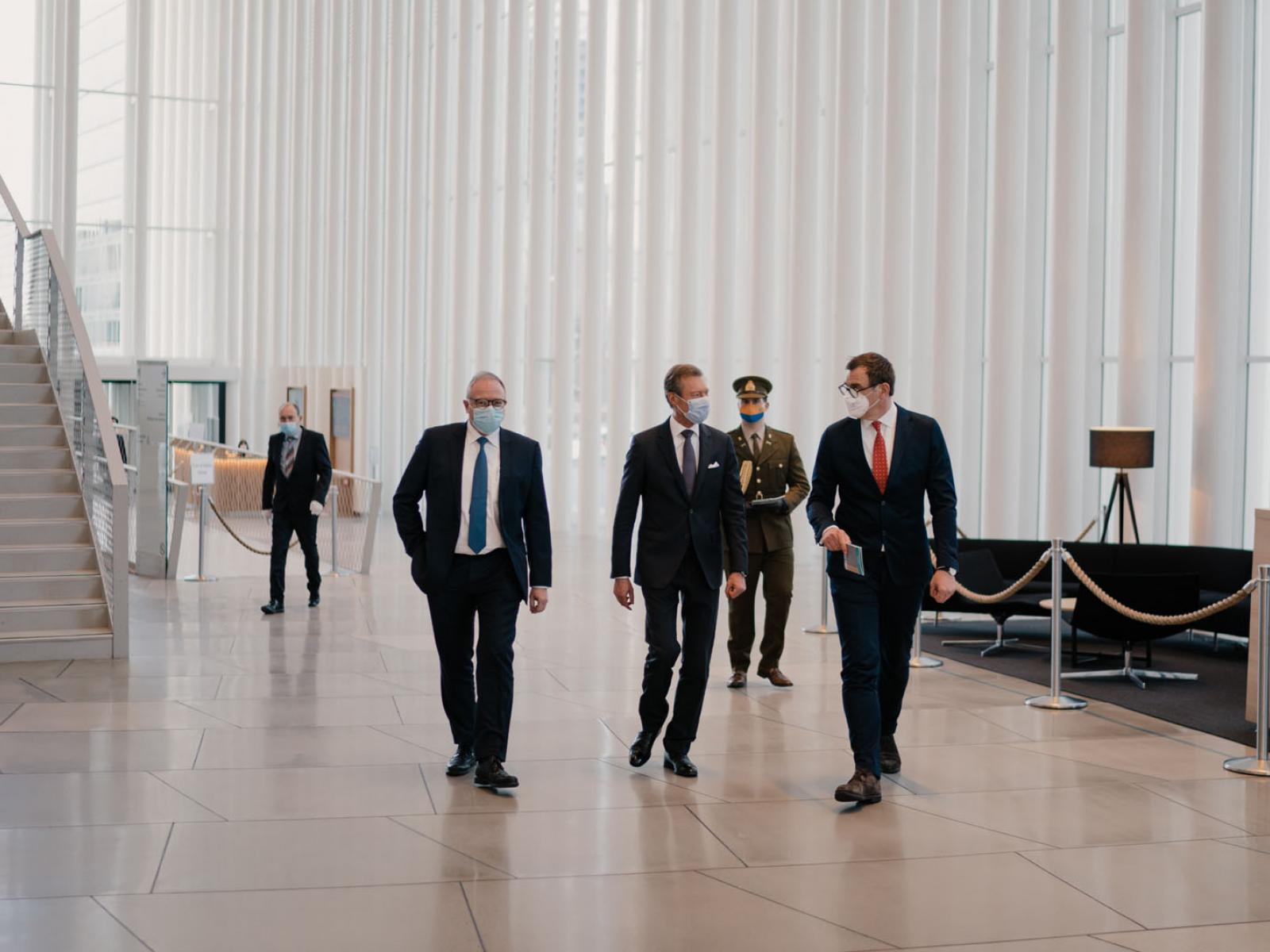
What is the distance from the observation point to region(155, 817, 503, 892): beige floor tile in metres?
5.05

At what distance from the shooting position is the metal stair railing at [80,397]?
9953 millimetres

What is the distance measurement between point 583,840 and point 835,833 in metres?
A: 0.99

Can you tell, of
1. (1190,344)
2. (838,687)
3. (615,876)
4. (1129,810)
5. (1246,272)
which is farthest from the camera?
(1190,344)

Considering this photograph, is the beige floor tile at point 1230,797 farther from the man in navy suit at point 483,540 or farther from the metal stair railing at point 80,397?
the metal stair railing at point 80,397

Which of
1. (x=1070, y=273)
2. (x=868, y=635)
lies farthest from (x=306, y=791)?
(x=1070, y=273)

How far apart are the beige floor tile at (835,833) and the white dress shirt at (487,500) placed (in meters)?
1.41

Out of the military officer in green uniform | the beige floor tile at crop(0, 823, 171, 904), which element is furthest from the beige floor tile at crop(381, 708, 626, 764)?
the beige floor tile at crop(0, 823, 171, 904)

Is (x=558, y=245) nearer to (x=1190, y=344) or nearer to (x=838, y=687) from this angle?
(x=1190, y=344)

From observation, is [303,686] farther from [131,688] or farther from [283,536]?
[283,536]

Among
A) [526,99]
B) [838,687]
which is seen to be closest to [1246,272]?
[838,687]

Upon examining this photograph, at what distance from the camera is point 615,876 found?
5.14 metres

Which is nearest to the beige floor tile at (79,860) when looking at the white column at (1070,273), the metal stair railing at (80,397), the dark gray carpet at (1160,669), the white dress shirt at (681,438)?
the white dress shirt at (681,438)

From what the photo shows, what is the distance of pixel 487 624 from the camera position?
629cm

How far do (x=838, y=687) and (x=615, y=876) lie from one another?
413 cm
